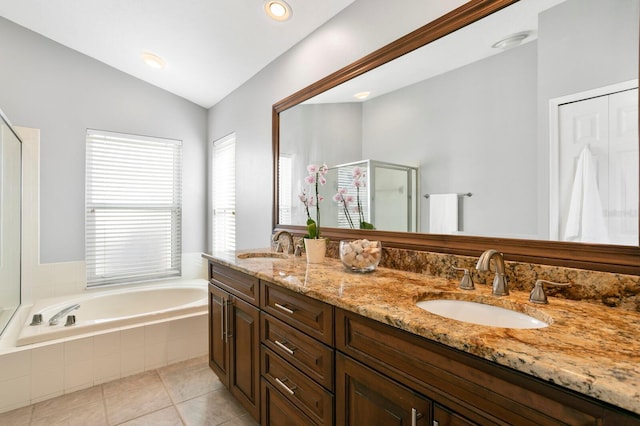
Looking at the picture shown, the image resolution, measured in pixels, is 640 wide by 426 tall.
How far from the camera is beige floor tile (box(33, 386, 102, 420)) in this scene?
1.93 meters

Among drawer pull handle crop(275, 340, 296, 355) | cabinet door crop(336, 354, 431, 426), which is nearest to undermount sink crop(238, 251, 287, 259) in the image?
drawer pull handle crop(275, 340, 296, 355)

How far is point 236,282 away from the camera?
179 cm

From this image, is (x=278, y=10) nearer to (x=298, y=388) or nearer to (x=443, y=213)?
(x=443, y=213)

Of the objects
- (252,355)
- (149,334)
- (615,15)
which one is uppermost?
(615,15)

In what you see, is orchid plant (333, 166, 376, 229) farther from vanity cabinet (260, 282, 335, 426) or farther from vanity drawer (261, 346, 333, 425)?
vanity drawer (261, 346, 333, 425)

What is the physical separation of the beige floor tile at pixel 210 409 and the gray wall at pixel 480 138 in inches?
62.0

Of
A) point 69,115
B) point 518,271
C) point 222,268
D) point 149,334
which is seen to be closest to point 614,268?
point 518,271

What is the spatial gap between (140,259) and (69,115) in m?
1.58

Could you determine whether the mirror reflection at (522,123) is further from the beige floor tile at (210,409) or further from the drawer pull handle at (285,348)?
the beige floor tile at (210,409)

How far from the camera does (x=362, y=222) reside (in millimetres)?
1822

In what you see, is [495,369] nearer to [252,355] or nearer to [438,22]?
[252,355]

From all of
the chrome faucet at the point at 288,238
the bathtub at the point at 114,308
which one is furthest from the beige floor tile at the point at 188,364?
the chrome faucet at the point at 288,238

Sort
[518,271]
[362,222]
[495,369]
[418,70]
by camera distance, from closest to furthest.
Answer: [495,369] → [518,271] → [418,70] → [362,222]

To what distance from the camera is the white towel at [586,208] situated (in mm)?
992
